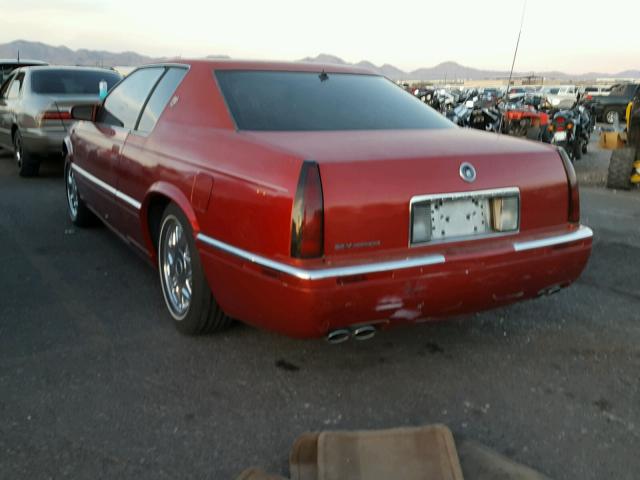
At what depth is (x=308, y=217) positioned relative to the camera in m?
2.56

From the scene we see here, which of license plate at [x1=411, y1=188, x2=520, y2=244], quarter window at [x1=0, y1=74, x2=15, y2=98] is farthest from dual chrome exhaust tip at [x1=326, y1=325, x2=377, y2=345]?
quarter window at [x1=0, y1=74, x2=15, y2=98]

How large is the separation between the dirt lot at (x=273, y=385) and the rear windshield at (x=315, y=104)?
1180 millimetres

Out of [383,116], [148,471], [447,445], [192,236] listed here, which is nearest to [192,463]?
[148,471]

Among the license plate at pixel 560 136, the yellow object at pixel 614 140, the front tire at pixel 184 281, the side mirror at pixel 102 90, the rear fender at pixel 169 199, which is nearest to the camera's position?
the rear fender at pixel 169 199

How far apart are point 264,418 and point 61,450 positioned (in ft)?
2.65

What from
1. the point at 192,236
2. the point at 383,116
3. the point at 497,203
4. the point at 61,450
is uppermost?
the point at 383,116

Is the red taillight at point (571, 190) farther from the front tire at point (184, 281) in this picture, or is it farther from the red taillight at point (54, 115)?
the red taillight at point (54, 115)

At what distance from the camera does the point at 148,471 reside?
2.37 meters

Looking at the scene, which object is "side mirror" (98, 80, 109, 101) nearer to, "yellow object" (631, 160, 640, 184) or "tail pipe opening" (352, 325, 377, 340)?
"tail pipe opening" (352, 325, 377, 340)

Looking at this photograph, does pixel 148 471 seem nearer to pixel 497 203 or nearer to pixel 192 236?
pixel 192 236

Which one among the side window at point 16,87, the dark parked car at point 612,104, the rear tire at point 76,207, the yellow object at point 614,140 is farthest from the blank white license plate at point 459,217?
the dark parked car at point 612,104

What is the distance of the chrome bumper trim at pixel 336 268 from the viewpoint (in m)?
2.57

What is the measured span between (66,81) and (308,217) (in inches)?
296

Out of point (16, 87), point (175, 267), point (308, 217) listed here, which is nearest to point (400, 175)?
point (308, 217)
